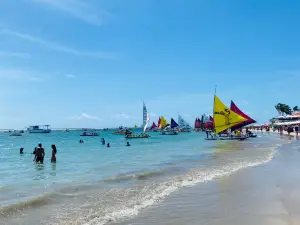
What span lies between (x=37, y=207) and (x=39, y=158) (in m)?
15.8

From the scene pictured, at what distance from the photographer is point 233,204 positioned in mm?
9727

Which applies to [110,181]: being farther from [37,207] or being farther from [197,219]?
[197,219]

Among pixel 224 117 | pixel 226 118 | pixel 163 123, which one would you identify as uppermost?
pixel 163 123

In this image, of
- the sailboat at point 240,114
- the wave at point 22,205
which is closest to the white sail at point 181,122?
the sailboat at point 240,114

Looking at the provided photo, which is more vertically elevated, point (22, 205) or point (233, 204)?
point (233, 204)

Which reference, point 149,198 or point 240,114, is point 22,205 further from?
point 240,114

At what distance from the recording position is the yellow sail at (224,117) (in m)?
51.9

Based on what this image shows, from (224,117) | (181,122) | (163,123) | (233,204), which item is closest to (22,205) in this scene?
(233,204)

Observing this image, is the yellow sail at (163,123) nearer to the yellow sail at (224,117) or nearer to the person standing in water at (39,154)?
the yellow sail at (224,117)

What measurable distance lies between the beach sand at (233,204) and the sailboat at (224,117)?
3814 centimetres

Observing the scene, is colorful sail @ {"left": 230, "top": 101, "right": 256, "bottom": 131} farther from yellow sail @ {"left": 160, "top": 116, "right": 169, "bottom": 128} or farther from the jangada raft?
yellow sail @ {"left": 160, "top": 116, "right": 169, "bottom": 128}

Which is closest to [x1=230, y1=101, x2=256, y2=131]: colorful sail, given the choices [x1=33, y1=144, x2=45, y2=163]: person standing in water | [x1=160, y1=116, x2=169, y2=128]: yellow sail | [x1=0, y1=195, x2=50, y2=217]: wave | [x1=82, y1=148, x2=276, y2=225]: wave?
[x1=33, y1=144, x2=45, y2=163]: person standing in water

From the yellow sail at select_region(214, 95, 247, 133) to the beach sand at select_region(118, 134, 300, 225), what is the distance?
3812 centimetres

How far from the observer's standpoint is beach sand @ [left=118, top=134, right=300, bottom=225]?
8156 millimetres
